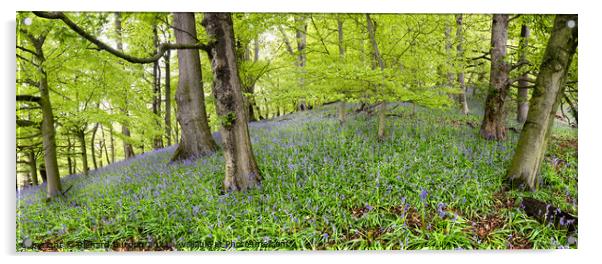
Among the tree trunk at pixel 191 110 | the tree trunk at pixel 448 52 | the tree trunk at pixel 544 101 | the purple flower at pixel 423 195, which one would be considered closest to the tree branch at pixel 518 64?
the tree trunk at pixel 544 101

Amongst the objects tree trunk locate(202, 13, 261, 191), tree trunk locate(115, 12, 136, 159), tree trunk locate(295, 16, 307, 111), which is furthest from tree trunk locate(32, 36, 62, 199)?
tree trunk locate(295, 16, 307, 111)

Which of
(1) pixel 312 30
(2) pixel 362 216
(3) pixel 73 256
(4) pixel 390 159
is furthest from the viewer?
(1) pixel 312 30

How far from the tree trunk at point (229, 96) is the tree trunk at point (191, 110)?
49.1 inches

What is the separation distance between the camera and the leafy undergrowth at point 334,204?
10.5 ft

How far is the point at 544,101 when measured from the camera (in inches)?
134

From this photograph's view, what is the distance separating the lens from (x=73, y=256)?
3.48 metres

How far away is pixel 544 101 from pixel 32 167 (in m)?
6.13

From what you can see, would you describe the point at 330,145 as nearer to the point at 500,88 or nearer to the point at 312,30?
the point at 312,30

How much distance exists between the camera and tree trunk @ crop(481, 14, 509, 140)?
3.96 m

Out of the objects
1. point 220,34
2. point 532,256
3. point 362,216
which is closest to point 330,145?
point 362,216

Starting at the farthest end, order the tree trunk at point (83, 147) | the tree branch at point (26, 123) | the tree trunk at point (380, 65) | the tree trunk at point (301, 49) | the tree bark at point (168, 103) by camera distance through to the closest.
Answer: the tree bark at point (168, 103)
the tree trunk at point (380, 65)
the tree trunk at point (301, 49)
the tree trunk at point (83, 147)
the tree branch at point (26, 123)

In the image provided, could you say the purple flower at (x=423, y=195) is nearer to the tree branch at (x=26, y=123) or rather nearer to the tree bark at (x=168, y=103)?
the tree bark at (x=168, y=103)

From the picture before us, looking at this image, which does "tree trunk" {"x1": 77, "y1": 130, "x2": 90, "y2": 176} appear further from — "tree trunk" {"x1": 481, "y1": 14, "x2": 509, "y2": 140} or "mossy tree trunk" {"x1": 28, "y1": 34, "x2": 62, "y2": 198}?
"tree trunk" {"x1": 481, "y1": 14, "x2": 509, "y2": 140}

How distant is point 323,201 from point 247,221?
0.88 m
